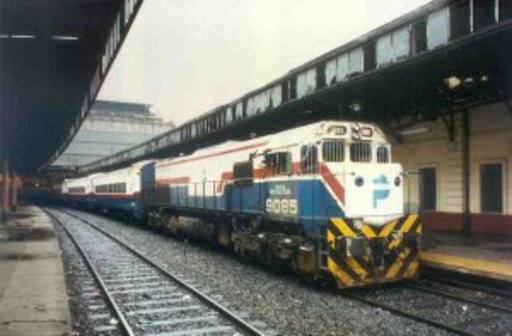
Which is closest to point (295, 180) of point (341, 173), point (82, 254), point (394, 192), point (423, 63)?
point (341, 173)

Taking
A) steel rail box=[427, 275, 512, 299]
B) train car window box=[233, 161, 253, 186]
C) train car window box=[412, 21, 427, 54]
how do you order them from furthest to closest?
1. train car window box=[233, 161, 253, 186]
2. train car window box=[412, 21, 427, 54]
3. steel rail box=[427, 275, 512, 299]

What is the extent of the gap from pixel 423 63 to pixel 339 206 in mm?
4156

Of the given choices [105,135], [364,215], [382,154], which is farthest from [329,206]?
[105,135]

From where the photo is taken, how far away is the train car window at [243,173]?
52.5ft

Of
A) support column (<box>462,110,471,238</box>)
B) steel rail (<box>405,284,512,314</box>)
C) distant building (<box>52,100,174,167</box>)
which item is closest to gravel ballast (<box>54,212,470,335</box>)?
steel rail (<box>405,284,512,314</box>)

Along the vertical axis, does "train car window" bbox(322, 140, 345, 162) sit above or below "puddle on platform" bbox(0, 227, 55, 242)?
above

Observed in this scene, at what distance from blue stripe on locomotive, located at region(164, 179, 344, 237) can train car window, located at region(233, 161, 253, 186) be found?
14cm

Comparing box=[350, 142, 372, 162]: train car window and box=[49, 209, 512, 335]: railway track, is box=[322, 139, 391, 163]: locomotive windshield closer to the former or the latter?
box=[350, 142, 372, 162]: train car window

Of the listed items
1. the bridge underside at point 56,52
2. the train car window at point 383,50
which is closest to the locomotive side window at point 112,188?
the bridge underside at point 56,52

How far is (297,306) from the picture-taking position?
36.6 ft

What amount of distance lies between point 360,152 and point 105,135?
83.1 m

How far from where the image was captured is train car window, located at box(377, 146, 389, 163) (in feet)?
43.8

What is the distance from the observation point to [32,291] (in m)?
12.2

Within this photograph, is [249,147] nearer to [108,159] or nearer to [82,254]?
[82,254]
